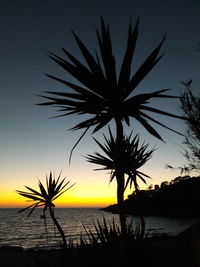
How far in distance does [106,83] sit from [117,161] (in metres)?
1.04

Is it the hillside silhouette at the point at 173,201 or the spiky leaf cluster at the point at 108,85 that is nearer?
the spiky leaf cluster at the point at 108,85

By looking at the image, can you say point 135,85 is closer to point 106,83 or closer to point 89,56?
point 106,83

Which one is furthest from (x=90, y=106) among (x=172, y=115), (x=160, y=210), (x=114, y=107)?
(x=160, y=210)

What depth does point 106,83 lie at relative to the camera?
2.64 m

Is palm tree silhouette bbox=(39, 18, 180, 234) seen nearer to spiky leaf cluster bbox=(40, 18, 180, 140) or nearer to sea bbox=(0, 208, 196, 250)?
spiky leaf cluster bbox=(40, 18, 180, 140)

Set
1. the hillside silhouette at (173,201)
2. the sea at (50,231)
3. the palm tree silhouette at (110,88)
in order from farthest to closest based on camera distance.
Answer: the hillside silhouette at (173,201) → the sea at (50,231) → the palm tree silhouette at (110,88)

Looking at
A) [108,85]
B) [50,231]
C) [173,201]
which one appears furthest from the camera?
[173,201]

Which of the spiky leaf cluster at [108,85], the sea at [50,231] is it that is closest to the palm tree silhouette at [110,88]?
the spiky leaf cluster at [108,85]

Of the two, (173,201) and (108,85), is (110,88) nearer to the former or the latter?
(108,85)

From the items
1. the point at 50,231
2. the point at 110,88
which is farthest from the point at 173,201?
the point at 110,88

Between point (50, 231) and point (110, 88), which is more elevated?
point (110, 88)

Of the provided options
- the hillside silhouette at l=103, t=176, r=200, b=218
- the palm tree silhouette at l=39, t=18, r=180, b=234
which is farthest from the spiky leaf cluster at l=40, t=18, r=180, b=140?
the hillside silhouette at l=103, t=176, r=200, b=218

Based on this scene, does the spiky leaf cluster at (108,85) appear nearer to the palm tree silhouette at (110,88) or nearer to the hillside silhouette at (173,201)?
→ the palm tree silhouette at (110,88)

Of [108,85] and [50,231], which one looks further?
[50,231]
